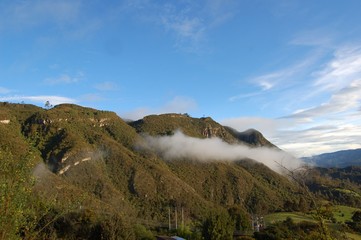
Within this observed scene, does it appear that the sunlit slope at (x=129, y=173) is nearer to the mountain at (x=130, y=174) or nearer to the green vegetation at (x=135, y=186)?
the mountain at (x=130, y=174)

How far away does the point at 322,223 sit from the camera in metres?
7.64

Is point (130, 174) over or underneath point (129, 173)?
underneath

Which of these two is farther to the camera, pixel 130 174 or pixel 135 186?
pixel 130 174

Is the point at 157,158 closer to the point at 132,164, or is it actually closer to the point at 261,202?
the point at 132,164

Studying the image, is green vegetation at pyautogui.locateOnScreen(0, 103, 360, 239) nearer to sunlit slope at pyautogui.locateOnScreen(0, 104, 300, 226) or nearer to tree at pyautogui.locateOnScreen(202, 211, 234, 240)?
tree at pyautogui.locateOnScreen(202, 211, 234, 240)

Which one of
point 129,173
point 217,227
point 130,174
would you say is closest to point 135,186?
point 130,174

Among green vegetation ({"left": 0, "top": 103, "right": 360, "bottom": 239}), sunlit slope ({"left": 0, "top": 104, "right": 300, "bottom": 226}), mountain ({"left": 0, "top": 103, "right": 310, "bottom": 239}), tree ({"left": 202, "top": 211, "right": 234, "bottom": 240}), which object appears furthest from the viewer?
sunlit slope ({"left": 0, "top": 104, "right": 300, "bottom": 226})

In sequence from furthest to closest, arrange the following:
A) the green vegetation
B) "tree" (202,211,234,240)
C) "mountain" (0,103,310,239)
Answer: "mountain" (0,103,310,239) < the green vegetation < "tree" (202,211,234,240)

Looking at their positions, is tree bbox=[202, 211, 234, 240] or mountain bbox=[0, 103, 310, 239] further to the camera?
mountain bbox=[0, 103, 310, 239]

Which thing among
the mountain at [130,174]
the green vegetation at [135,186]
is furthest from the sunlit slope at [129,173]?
the green vegetation at [135,186]

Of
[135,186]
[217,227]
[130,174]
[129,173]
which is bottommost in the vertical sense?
[217,227]

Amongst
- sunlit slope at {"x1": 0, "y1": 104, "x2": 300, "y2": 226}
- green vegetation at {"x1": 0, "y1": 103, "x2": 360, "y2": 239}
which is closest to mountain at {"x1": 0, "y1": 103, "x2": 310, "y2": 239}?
sunlit slope at {"x1": 0, "y1": 104, "x2": 300, "y2": 226}

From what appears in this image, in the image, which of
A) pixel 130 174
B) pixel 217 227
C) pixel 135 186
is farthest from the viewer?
pixel 130 174

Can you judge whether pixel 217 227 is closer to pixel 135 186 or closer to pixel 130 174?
pixel 135 186
